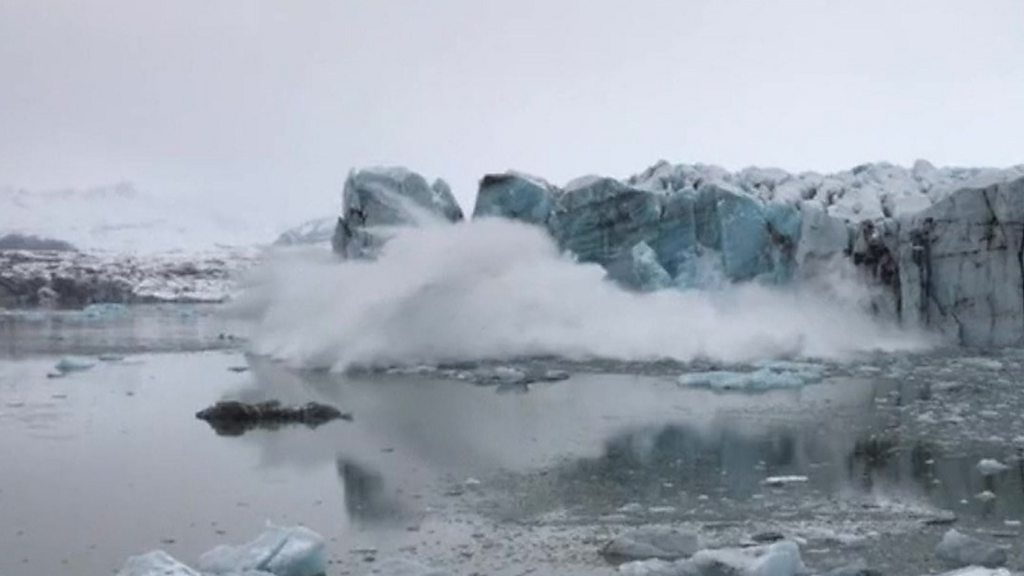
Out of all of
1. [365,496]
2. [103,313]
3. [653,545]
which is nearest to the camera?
[653,545]

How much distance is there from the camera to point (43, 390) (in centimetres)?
1148

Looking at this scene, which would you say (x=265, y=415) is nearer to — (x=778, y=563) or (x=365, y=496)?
(x=365, y=496)

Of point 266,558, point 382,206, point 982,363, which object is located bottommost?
point 266,558

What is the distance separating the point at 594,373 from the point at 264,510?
7.86 m

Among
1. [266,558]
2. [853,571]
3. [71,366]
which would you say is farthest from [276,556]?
[71,366]

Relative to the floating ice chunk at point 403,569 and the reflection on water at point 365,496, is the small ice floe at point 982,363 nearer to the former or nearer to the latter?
the reflection on water at point 365,496

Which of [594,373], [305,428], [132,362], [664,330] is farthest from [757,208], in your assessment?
[305,428]

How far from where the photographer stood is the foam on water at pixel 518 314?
15141 millimetres

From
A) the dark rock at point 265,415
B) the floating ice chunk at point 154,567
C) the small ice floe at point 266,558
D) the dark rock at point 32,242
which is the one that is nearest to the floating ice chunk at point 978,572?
the small ice floe at point 266,558

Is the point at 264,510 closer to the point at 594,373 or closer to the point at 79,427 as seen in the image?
the point at 79,427

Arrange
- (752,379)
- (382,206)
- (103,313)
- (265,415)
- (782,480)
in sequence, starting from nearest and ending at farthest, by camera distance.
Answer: (782,480), (265,415), (752,379), (382,206), (103,313)

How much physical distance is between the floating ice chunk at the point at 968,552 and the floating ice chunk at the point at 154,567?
315cm

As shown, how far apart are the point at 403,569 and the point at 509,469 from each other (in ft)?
8.49

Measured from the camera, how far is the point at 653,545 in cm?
494
